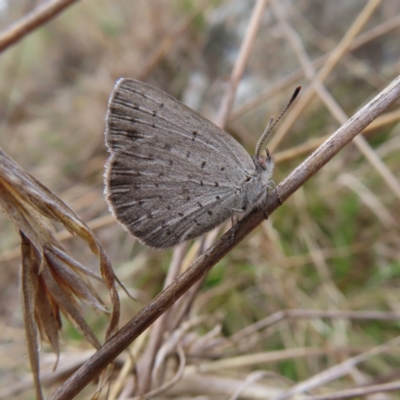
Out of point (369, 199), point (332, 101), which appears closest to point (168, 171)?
point (332, 101)

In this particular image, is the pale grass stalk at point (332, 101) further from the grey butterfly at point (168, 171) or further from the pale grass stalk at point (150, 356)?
the pale grass stalk at point (150, 356)

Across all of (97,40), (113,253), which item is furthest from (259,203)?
(97,40)

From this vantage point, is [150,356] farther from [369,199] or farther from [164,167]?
[369,199]

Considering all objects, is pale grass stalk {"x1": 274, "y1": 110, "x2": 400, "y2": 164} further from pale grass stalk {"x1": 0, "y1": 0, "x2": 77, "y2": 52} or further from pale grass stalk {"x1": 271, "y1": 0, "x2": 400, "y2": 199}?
pale grass stalk {"x1": 0, "y1": 0, "x2": 77, "y2": 52}

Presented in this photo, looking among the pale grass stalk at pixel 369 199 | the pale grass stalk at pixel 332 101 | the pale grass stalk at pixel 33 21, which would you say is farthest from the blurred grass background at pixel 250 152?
the pale grass stalk at pixel 33 21

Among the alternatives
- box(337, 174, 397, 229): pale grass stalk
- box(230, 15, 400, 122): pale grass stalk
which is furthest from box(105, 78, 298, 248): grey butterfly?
box(337, 174, 397, 229): pale grass stalk

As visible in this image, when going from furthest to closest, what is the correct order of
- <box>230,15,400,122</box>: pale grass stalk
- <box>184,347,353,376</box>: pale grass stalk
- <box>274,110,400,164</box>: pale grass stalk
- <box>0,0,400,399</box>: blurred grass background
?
<box>0,0,400,399</box>: blurred grass background, <box>230,15,400,122</box>: pale grass stalk, <box>184,347,353,376</box>: pale grass stalk, <box>274,110,400,164</box>: pale grass stalk

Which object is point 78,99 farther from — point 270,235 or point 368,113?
point 368,113
